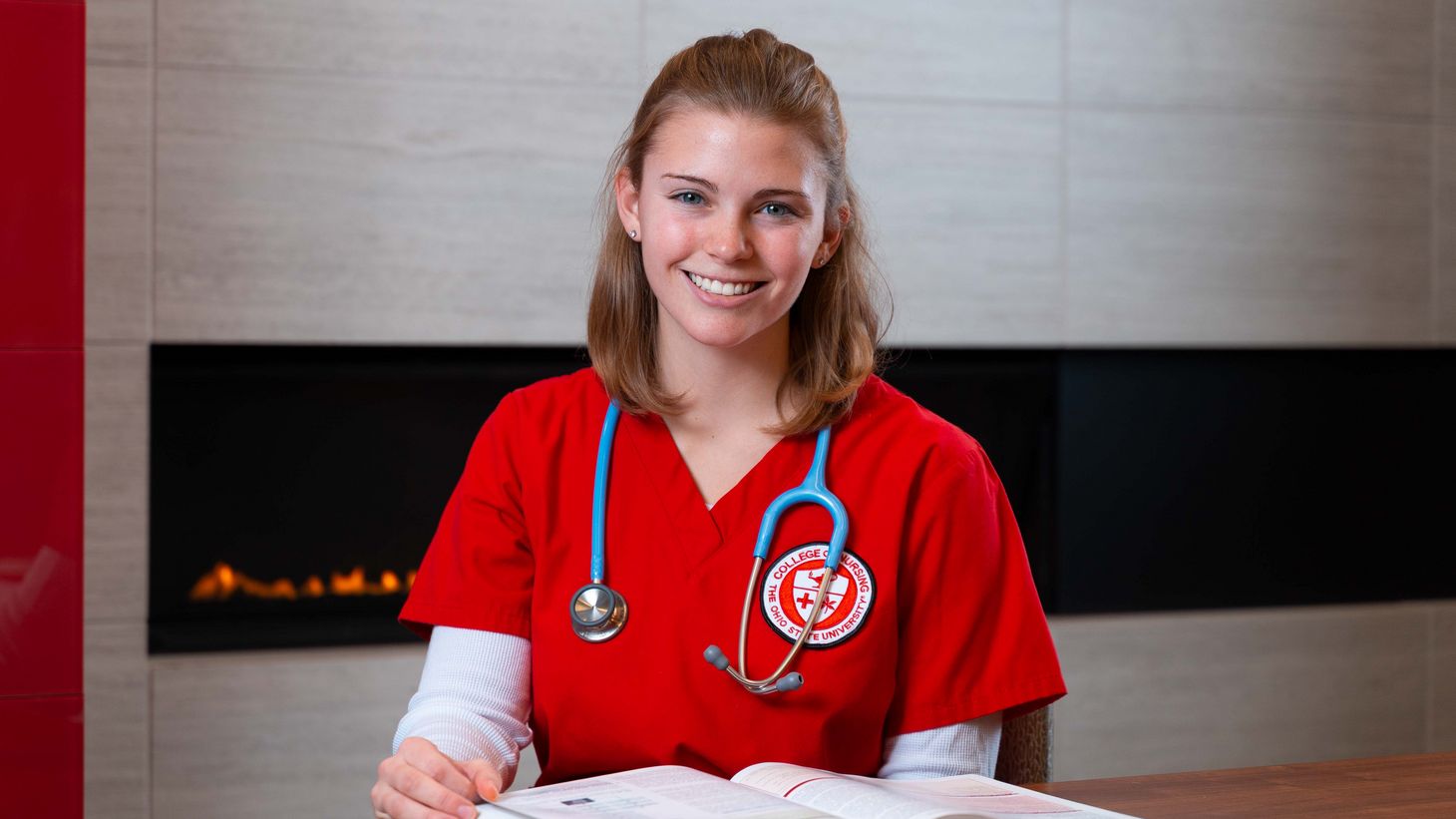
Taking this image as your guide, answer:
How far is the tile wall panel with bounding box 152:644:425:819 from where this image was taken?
7.15 feet

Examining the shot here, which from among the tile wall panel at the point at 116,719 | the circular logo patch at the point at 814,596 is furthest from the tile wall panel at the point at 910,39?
the circular logo patch at the point at 814,596

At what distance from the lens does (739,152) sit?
1.19 m

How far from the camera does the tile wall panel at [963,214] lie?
2424mm

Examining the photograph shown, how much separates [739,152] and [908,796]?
55 centimetres

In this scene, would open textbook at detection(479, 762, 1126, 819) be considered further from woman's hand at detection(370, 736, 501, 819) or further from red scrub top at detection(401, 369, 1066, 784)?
red scrub top at detection(401, 369, 1066, 784)

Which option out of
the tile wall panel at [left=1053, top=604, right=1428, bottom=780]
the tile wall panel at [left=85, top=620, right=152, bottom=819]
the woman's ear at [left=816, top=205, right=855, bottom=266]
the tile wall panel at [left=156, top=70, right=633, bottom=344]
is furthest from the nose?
the tile wall panel at [left=1053, top=604, right=1428, bottom=780]

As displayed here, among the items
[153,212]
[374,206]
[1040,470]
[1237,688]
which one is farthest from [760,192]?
[1237,688]

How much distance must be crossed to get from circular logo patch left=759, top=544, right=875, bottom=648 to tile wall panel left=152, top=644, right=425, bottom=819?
125cm

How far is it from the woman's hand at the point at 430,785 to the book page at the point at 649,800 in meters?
0.02

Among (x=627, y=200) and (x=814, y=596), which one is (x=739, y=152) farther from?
(x=814, y=596)
